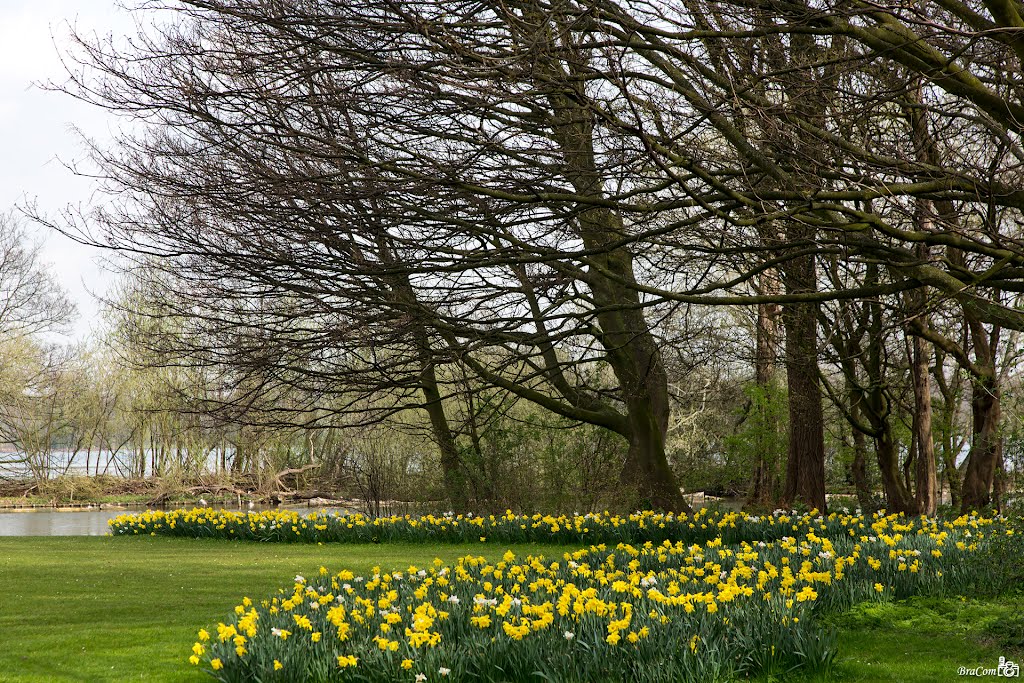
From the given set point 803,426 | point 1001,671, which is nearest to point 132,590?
point 1001,671

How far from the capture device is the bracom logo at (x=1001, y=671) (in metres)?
4.52

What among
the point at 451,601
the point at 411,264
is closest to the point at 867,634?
the point at 451,601

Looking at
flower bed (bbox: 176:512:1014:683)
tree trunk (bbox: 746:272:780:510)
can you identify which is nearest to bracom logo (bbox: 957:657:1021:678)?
flower bed (bbox: 176:512:1014:683)

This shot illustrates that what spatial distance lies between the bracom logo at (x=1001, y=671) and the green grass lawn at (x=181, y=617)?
8 centimetres

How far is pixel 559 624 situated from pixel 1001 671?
2.32 metres

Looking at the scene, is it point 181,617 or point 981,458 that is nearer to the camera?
point 181,617

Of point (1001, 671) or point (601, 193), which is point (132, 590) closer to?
point (601, 193)

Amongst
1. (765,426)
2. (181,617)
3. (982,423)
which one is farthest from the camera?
(765,426)

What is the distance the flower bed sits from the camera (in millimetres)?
4359

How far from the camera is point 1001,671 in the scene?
15.0 feet

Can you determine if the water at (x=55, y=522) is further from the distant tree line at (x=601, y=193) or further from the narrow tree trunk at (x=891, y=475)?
the narrow tree trunk at (x=891, y=475)

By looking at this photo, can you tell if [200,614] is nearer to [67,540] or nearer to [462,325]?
[462,325]

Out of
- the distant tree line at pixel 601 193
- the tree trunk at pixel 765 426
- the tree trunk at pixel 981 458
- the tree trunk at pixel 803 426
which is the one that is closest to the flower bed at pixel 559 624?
the distant tree line at pixel 601 193

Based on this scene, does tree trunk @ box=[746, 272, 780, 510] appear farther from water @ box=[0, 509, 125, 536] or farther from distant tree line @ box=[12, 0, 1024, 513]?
water @ box=[0, 509, 125, 536]
